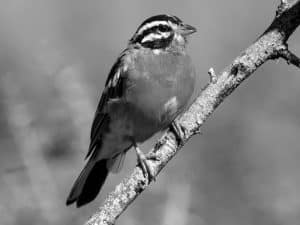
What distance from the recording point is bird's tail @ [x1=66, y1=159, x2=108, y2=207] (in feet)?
21.3

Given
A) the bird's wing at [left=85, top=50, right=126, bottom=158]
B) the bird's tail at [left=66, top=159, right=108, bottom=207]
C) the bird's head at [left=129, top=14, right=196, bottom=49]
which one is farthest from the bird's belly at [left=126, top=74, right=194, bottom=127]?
the bird's tail at [left=66, top=159, right=108, bottom=207]

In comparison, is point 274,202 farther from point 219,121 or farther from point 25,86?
point 25,86

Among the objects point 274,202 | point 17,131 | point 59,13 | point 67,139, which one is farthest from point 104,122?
point 59,13

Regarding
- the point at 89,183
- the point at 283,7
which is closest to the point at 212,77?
the point at 283,7

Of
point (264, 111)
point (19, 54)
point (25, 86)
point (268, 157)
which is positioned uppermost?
point (19, 54)

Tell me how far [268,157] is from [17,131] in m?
1.99

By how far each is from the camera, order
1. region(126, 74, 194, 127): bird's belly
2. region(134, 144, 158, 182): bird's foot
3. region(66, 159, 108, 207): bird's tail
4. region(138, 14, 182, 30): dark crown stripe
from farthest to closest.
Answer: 1. region(138, 14, 182, 30): dark crown stripe
2. region(66, 159, 108, 207): bird's tail
3. region(126, 74, 194, 127): bird's belly
4. region(134, 144, 158, 182): bird's foot

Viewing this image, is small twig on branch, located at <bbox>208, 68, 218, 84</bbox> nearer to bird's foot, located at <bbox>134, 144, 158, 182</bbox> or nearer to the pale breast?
bird's foot, located at <bbox>134, 144, 158, 182</bbox>

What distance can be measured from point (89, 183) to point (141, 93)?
1.04 meters

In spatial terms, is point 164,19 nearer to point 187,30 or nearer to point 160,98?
point 187,30

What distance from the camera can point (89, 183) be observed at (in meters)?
6.92

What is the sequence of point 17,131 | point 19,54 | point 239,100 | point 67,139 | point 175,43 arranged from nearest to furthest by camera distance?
point 17,131
point 67,139
point 175,43
point 239,100
point 19,54

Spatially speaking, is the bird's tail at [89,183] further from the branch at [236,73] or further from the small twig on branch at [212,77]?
the small twig on branch at [212,77]

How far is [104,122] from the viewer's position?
22.3 feet
